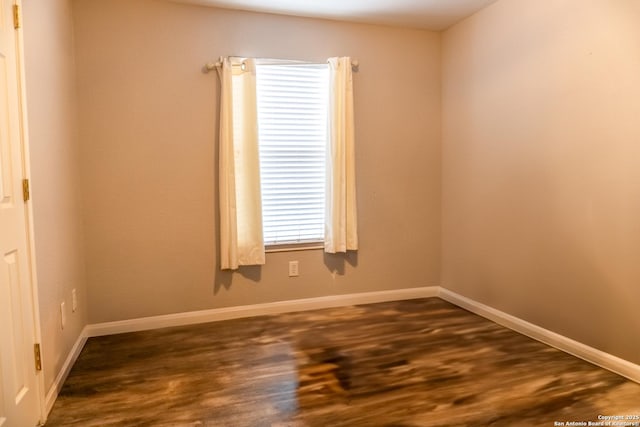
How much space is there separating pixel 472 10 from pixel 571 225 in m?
1.85

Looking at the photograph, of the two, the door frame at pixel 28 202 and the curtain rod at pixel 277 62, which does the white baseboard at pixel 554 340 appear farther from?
the door frame at pixel 28 202

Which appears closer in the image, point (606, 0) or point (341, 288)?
point (606, 0)

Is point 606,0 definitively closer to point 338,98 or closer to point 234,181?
point 338,98

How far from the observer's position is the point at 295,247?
3.39 m

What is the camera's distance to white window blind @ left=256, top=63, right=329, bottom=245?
3.23 meters

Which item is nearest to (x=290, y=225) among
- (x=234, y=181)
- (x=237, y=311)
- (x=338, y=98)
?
(x=234, y=181)

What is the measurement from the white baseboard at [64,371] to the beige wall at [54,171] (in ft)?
0.15

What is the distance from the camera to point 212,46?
307 centimetres

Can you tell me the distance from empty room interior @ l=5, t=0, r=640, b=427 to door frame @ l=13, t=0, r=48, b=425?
30 mm

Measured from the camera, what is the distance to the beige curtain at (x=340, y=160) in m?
3.28

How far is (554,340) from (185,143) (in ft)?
9.69

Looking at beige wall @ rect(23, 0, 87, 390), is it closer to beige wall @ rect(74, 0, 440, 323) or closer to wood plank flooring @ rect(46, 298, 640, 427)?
beige wall @ rect(74, 0, 440, 323)

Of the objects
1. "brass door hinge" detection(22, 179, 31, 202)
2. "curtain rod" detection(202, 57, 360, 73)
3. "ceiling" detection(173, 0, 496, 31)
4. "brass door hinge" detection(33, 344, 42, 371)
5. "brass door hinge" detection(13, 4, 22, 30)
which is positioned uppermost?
"ceiling" detection(173, 0, 496, 31)
